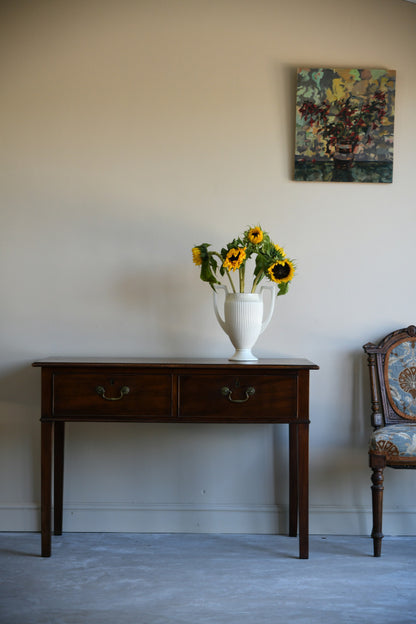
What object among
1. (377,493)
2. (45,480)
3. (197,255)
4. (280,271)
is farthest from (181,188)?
(377,493)

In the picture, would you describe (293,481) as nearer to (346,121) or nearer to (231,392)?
(231,392)

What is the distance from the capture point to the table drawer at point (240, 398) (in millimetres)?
2604

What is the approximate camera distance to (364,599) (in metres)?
2.21

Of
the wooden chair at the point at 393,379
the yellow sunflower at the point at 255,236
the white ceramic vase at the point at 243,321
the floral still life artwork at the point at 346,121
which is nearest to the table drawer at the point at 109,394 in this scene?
the white ceramic vase at the point at 243,321

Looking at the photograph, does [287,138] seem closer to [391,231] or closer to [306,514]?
[391,231]

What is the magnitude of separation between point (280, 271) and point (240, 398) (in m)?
0.57

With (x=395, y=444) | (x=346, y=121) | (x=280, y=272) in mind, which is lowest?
(x=395, y=444)

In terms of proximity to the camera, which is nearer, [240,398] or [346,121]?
[240,398]

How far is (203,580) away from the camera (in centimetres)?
238

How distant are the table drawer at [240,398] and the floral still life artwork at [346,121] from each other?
1.07 m

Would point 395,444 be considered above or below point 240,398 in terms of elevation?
below

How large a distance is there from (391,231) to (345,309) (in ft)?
1.45

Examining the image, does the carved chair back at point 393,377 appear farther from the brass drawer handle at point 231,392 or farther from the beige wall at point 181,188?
the brass drawer handle at point 231,392

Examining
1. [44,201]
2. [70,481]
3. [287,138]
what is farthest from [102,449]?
[287,138]
